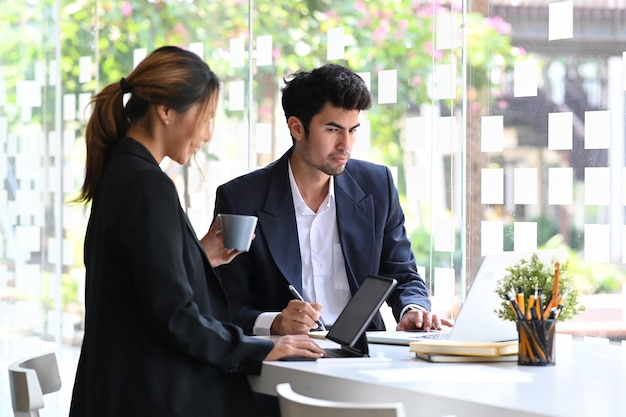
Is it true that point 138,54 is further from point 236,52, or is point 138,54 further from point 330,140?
point 330,140

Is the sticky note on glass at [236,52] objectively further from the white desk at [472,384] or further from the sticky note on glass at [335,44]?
the white desk at [472,384]

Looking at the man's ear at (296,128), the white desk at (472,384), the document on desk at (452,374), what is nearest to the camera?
the white desk at (472,384)

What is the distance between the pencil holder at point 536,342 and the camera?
2.15 meters

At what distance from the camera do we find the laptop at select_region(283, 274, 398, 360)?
2.22 m

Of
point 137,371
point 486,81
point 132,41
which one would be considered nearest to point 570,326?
point 486,81

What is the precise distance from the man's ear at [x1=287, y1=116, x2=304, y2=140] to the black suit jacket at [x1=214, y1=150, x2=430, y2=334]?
8 centimetres

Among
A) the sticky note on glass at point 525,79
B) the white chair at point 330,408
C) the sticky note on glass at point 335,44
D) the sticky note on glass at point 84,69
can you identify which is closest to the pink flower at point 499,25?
the sticky note on glass at point 525,79

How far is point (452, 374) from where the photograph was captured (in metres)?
2.06

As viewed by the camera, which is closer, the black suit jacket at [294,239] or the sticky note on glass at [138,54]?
the black suit jacket at [294,239]

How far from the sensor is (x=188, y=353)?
2080 millimetres

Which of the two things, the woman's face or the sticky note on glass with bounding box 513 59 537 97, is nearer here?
the woman's face

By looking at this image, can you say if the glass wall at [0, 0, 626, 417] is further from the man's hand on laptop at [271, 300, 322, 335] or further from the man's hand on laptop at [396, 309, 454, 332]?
the man's hand on laptop at [396, 309, 454, 332]

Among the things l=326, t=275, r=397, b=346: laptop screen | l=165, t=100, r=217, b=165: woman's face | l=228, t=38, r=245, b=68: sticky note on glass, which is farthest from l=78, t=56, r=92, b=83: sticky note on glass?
l=326, t=275, r=397, b=346: laptop screen

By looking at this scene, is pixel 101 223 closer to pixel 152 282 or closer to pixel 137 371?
pixel 152 282
